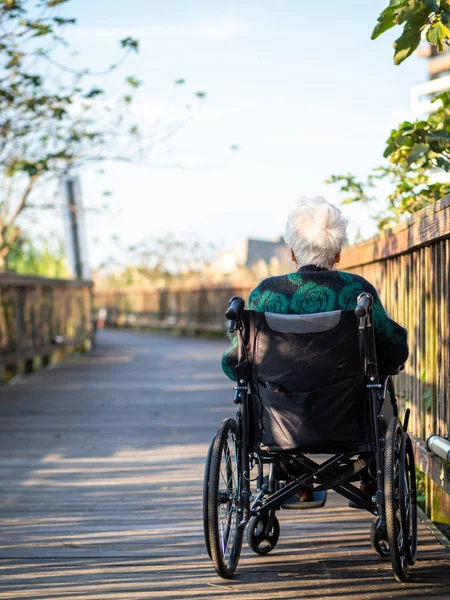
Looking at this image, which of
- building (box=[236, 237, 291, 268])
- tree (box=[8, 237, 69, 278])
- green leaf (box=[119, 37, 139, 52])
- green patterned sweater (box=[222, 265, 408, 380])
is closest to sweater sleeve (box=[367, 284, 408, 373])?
green patterned sweater (box=[222, 265, 408, 380])

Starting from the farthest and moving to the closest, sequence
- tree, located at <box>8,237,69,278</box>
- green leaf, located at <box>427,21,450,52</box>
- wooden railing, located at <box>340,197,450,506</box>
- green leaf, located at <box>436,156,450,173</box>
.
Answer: tree, located at <box>8,237,69,278</box>
green leaf, located at <box>436,156,450,173</box>
wooden railing, located at <box>340,197,450,506</box>
green leaf, located at <box>427,21,450,52</box>

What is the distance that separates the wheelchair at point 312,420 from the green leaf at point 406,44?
3.39 feet

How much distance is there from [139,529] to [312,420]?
4.28 ft

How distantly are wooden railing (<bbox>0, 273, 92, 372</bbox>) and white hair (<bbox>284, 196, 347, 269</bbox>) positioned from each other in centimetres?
716

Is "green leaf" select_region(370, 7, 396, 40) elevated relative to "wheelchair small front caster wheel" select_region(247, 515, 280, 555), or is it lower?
elevated

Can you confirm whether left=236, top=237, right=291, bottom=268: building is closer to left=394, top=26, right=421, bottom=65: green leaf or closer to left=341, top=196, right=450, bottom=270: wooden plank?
left=341, top=196, right=450, bottom=270: wooden plank

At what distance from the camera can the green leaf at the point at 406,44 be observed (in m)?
3.71

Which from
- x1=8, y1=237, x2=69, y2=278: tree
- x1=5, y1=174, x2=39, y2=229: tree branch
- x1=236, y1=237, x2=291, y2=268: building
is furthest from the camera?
x1=236, y1=237, x2=291, y2=268: building

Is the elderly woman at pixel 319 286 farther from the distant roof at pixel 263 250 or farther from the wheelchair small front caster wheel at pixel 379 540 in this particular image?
the distant roof at pixel 263 250

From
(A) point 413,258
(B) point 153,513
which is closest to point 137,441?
(B) point 153,513

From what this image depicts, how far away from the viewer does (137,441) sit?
6.78m

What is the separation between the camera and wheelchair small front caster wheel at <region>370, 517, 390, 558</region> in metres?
3.56

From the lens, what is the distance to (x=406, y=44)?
147 inches

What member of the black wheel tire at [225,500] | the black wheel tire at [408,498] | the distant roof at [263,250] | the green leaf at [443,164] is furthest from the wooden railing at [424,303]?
the distant roof at [263,250]
